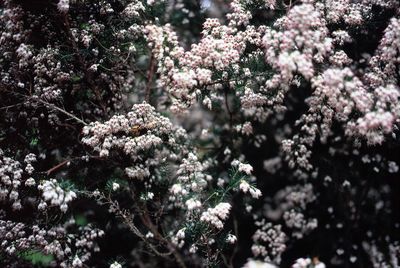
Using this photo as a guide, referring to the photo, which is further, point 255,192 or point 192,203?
point 255,192

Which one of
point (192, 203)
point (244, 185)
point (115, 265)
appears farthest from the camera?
point (115, 265)

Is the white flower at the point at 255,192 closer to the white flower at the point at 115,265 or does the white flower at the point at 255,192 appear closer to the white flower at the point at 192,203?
the white flower at the point at 192,203

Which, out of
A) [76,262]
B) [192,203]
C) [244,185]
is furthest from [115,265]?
[244,185]

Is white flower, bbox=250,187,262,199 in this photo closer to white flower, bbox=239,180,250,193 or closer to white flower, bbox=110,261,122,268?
white flower, bbox=239,180,250,193

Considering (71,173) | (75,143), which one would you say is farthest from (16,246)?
(75,143)

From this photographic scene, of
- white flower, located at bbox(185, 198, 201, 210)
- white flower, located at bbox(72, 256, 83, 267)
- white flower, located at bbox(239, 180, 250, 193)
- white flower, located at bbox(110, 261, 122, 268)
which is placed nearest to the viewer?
white flower, located at bbox(185, 198, 201, 210)

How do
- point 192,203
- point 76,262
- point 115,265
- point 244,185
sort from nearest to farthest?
1. point 192,203
2. point 244,185
3. point 115,265
4. point 76,262

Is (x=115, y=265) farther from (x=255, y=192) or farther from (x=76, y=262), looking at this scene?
(x=255, y=192)

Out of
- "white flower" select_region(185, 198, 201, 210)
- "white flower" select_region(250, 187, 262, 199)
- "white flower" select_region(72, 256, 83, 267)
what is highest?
"white flower" select_region(250, 187, 262, 199)

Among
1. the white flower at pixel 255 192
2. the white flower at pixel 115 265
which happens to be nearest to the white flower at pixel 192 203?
the white flower at pixel 255 192

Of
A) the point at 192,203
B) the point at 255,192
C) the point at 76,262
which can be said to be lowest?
the point at 76,262

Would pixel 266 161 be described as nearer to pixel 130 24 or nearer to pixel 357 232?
pixel 357 232

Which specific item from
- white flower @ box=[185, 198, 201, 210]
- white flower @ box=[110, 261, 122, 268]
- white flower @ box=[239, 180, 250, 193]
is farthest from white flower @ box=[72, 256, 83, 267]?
white flower @ box=[239, 180, 250, 193]

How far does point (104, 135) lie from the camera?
6297 millimetres
